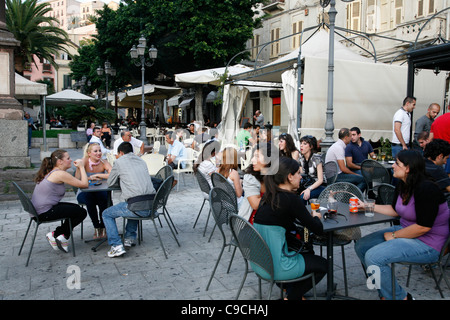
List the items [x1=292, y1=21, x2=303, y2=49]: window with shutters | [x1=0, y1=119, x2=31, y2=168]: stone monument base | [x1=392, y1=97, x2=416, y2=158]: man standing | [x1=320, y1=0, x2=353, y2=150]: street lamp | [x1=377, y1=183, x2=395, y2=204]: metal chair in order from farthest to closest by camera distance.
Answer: [x1=292, y1=21, x2=303, y2=49]: window with shutters, [x1=0, y1=119, x2=31, y2=168]: stone monument base, [x1=320, y1=0, x2=353, y2=150]: street lamp, [x1=392, y1=97, x2=416, y2=158]: man standing, [x1=377, y1=183, x2=395, y2=204]: metal chair

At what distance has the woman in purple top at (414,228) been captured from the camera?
2.94 m

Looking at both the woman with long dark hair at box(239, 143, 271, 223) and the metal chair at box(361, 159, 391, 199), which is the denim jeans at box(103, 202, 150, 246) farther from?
the metal chair at box(361, 159, 391, 199)

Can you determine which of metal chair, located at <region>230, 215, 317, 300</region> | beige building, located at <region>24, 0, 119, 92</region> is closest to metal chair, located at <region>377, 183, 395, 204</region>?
metal chair, located at <region>230, 215, 317, 300</region>

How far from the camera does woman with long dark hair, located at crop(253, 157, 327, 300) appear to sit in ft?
9.43

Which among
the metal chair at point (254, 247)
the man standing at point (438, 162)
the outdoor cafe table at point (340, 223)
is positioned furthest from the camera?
the man standing at point (438, 162)

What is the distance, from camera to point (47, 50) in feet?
92.3

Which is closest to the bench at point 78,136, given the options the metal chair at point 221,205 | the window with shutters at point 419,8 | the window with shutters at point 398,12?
the window with shutters at point 398,12

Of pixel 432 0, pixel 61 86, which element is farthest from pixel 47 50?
pixel 61 86

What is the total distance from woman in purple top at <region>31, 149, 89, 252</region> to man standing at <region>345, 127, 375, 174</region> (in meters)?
4.40

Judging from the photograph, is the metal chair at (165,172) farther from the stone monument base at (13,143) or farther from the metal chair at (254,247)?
the stone monument base at (13,143)

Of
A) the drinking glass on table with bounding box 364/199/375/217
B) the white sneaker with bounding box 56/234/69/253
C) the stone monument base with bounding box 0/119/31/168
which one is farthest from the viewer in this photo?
the stone monument base with bounding box 0/119/31/168

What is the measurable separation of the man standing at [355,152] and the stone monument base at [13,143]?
663 cm

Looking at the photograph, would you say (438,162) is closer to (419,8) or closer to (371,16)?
(419,8)

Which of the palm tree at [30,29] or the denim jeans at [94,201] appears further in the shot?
the palm tree at [30,29]
